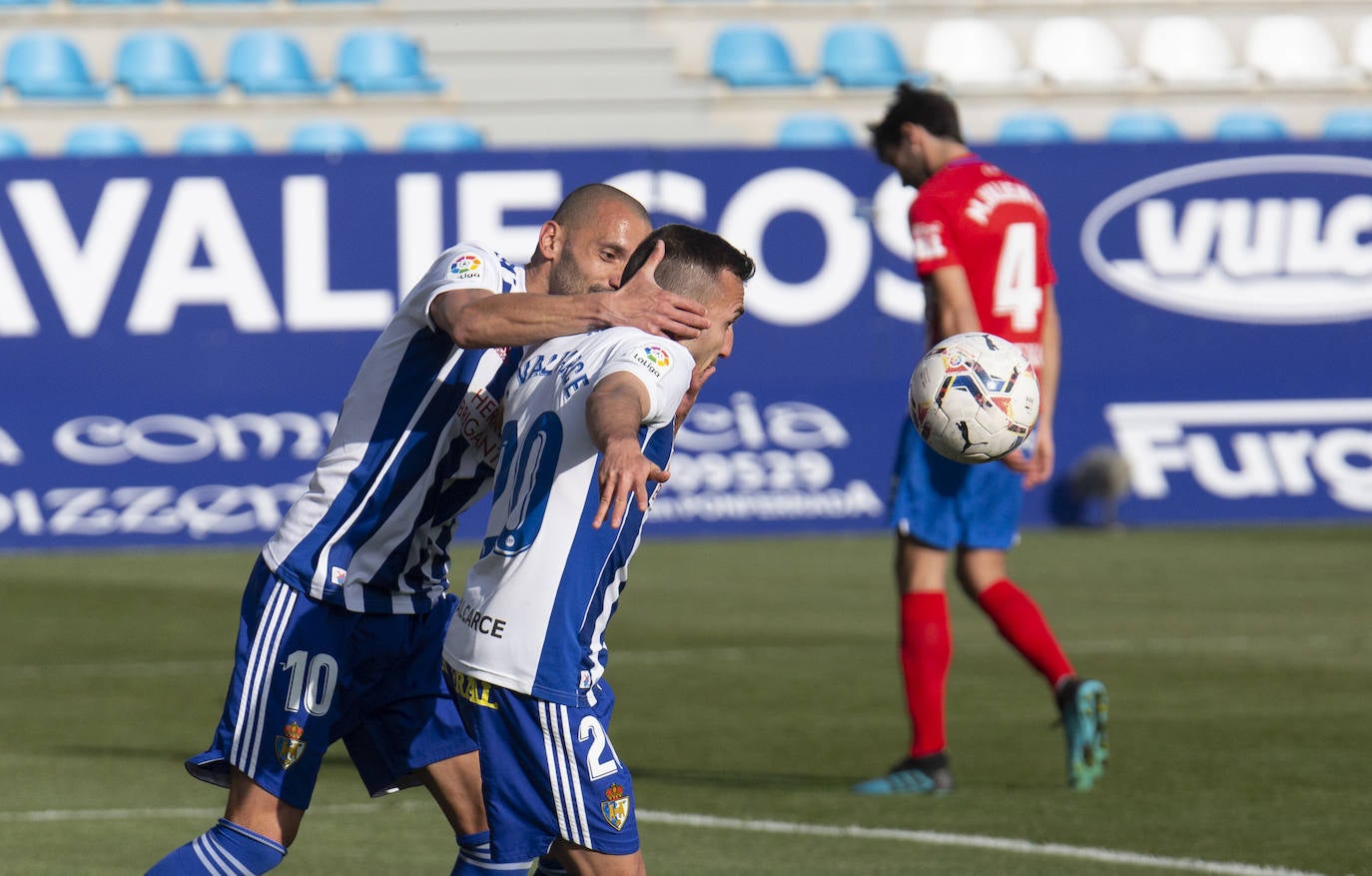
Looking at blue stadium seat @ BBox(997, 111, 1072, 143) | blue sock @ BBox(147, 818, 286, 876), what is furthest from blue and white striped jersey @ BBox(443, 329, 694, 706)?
blue stadium seat @ BBox(997, 111, 1072, 143)

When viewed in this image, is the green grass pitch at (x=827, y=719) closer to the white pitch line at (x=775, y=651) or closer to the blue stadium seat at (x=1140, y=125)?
the white pitch line at (x=775, y=651)

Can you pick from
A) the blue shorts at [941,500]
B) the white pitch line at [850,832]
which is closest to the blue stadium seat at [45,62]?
the white pitch line at [850,832]

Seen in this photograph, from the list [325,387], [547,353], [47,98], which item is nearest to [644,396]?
[547,353]

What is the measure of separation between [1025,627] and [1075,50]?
15945 millimetres

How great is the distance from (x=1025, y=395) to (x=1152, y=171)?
34.6ft

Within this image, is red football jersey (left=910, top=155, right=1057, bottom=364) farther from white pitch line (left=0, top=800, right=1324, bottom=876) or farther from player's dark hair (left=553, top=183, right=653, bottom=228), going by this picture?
player's dark hair (left=553, top=183, right=653, bottom=228)

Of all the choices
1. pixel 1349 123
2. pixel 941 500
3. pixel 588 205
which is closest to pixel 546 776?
pixel 588 205

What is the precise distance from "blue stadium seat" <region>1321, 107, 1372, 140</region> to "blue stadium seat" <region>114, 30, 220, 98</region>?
11.0 m

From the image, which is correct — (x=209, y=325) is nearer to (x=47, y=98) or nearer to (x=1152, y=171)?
(x=47, y=98)

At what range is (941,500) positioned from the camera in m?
7.11

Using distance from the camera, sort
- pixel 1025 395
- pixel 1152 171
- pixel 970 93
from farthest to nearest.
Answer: pixel 970 93
pixel 1152 171
pixel 1025 395

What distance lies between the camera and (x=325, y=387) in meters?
14.6

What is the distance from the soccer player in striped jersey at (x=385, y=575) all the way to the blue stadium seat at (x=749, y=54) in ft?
54.7

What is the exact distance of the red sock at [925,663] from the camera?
22.8ft
